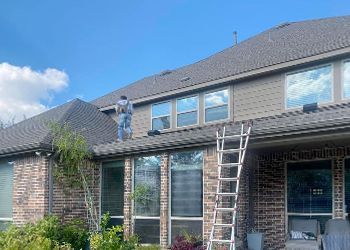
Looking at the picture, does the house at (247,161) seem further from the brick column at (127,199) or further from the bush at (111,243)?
the bush at (111,243)

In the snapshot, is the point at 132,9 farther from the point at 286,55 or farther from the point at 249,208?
the point at 249,208

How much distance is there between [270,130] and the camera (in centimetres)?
862

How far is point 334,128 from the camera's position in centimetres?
791

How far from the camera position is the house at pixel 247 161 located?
9664 mm

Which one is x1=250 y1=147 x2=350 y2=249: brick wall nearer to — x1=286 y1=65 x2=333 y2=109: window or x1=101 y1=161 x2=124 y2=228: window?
x1=286 y1=65 x2=333 y2=109: window

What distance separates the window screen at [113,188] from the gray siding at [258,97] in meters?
3.61

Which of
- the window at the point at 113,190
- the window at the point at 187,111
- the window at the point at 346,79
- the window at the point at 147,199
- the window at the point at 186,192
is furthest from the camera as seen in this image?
the window at the point at 187,111

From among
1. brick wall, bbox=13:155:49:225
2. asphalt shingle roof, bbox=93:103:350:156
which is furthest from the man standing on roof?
brick wall, bbox=13:155:49:225

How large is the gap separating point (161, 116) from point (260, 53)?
3.73 meters

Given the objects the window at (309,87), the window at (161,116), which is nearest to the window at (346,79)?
the window at (309,87)

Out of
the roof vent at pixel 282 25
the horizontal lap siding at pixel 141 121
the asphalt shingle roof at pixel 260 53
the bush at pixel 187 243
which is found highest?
the roof vent at pixel 282 25

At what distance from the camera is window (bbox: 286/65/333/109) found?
11.2m

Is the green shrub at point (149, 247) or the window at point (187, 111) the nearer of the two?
the green shrub at point (149, 247)

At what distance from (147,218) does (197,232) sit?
1544 millimetres
